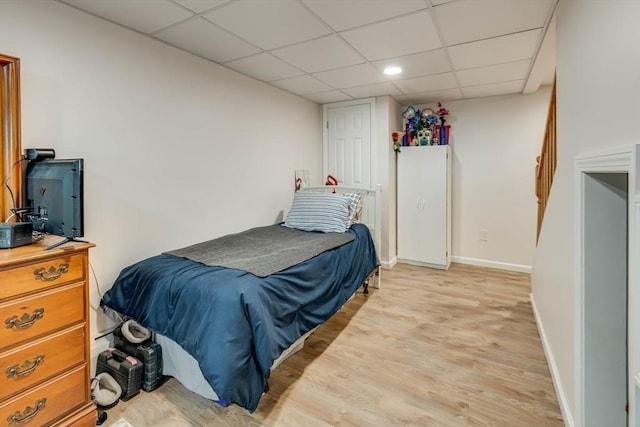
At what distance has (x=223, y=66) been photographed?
9.59 ft

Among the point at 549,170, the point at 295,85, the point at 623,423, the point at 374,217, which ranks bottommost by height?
the point at 623,423

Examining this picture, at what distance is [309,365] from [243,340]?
2.65 feet

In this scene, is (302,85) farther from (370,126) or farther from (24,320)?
(24,320)

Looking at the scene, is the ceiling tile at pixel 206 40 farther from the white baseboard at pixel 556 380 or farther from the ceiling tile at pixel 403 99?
the white baseboard at pixel 556 380

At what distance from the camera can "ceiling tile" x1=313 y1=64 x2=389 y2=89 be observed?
3.05 meters

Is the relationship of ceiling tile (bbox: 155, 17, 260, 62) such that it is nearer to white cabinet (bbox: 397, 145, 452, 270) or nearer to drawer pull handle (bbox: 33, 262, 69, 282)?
drawer pull handle (bbox: 33, 262, 69, 282)

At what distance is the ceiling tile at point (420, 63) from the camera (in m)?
2.71

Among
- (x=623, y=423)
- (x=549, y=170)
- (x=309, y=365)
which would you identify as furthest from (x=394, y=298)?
(x=623, y=423)

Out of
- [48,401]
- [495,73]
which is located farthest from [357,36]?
[48,401]

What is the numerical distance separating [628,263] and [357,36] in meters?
2.08

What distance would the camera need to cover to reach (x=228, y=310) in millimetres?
1560

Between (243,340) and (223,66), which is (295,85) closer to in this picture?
(223,66)

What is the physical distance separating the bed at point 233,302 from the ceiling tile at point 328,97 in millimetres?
2031

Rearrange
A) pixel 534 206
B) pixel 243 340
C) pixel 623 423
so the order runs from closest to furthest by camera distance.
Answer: pixel 623 423 < pixel 243 340 < pixel 534 206
